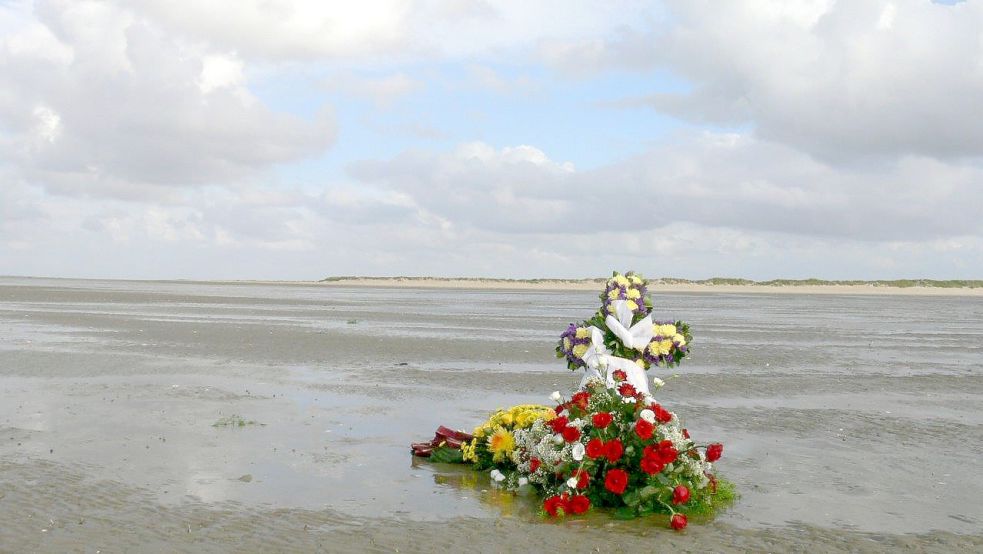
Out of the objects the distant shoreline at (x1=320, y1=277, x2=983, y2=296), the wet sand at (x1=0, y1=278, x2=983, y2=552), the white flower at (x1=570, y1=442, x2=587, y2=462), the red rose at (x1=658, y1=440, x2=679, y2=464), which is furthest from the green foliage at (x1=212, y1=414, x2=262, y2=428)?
the distant shoreline at (x1=320, y1=277, x2=983, y2=296)

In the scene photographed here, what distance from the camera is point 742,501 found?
27.9 feet

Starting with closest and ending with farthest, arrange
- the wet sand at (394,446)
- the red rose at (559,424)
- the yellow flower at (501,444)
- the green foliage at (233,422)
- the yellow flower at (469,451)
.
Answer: the wet sand at (394,446), the red rose at (559,424), the yellow flower at (501,444), the yellow flower at (469,451), the green foliage at (233,422)

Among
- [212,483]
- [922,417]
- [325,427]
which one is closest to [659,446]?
[212,483]

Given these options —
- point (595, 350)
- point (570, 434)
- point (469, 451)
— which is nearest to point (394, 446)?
point (469, 451)

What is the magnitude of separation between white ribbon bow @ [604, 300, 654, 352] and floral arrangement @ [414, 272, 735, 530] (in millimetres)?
11

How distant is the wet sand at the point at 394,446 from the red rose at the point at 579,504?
0.39ft

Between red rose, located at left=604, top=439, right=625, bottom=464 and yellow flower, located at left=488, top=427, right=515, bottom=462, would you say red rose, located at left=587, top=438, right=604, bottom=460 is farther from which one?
yellow flower, located at left=488, top=427, right=515, bottom=462

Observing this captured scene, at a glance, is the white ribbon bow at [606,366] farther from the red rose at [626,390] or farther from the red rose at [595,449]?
the red rose at [595,449]

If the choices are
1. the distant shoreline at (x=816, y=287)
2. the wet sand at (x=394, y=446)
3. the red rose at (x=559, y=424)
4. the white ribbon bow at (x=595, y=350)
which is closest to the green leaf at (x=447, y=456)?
the wet sand at (x=394, y=446)

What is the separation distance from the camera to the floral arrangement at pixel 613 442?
784cm

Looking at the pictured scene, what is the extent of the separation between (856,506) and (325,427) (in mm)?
6622

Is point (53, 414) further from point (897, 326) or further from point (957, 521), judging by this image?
point (897, 326)

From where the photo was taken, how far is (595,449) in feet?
25.7

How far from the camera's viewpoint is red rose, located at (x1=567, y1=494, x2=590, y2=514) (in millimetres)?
7738
